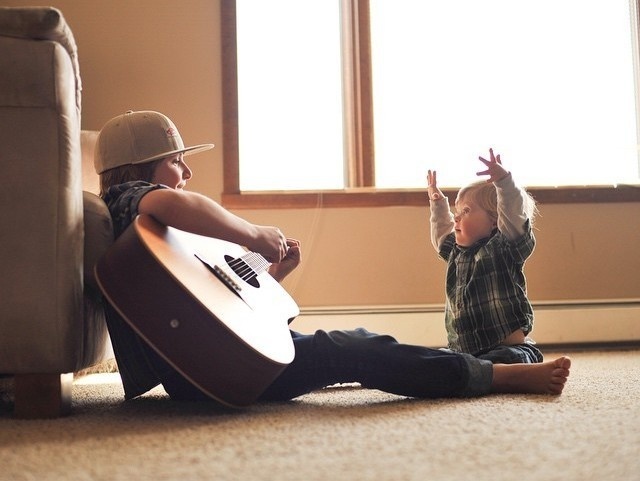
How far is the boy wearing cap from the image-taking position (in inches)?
50.1

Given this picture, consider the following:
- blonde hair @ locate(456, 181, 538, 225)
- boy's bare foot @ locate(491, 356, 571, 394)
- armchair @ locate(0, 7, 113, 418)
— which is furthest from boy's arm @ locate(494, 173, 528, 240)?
armchair @ locate(0, 7, 113, 418)

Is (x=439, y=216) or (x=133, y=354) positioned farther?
(x=439, y=216)

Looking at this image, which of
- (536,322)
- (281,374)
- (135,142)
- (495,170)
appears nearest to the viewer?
(281,374)

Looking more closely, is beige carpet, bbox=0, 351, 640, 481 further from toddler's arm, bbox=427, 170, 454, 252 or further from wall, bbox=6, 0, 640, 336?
wall, bbox=6, 0, 640, 336

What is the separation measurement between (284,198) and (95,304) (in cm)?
140

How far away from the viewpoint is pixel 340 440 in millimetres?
956

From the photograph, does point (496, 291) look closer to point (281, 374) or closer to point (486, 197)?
point (486, 197)

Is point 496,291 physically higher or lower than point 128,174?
lower

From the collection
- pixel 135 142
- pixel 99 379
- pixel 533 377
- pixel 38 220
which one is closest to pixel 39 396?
pixel 38 220

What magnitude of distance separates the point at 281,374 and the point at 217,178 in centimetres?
144

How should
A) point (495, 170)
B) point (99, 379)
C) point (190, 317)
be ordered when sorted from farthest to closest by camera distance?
point (99, 379), point (495, 170), point (190, 317)

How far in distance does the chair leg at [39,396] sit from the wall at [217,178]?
1474mm

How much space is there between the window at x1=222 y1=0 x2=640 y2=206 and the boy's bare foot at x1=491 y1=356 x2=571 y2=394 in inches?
53.7

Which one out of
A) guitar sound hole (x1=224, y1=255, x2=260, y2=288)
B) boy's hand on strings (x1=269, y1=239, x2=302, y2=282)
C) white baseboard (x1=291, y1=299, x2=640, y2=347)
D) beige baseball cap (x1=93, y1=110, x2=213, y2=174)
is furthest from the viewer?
white baseboard (x1=291, y1=299, x2=640, y2=347)
